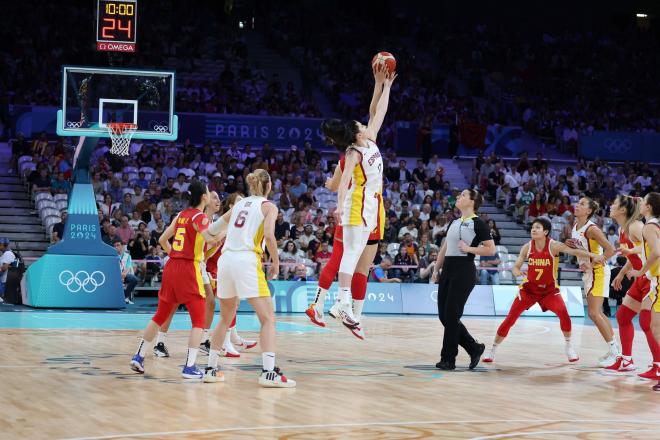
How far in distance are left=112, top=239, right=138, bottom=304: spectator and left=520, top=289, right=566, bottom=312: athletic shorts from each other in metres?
9.61

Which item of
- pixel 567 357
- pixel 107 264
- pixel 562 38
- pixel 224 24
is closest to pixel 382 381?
pixel 567 357

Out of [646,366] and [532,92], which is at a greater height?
[532,92]

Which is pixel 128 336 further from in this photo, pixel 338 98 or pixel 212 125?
pixel 338 98

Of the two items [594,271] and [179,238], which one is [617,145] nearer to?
[594,271]

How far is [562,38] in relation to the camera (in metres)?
36.6

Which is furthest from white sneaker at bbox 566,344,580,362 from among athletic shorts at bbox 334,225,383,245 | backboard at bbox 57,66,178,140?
backboard at bbox 57,66,178,140

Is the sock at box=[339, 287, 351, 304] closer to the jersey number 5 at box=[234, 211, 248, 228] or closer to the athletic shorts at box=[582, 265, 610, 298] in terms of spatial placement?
the jersey number 5 at box=[234, 211, 248, 228]

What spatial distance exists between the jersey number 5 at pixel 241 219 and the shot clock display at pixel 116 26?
919 cm

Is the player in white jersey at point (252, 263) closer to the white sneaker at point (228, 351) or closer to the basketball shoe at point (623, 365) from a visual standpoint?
the white sneaker at point (228, 351)

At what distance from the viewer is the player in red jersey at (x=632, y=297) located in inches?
407

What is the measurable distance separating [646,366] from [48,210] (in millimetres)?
14072

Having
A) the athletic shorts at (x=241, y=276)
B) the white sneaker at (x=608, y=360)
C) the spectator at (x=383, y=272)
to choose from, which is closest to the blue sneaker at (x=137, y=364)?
the athletic shorts at (x=241, y=276)

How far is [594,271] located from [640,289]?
1.36 meters

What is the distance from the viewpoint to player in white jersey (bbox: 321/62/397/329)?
8898 mm
